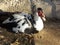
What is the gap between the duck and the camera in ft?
18.2

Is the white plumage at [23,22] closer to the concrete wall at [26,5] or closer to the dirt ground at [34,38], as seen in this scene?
the dirt ground at [34,38]

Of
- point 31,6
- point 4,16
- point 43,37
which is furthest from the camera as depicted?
point 31,6

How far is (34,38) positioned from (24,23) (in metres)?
0.34

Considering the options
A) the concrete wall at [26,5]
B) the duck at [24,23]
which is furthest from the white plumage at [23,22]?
the concrete wall at [26,5]

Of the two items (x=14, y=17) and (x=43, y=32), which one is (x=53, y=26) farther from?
(x=14, y=17)

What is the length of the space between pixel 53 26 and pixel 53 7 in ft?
1.88

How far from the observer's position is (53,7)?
6414mm

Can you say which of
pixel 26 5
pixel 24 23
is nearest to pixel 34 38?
pixel 24 23

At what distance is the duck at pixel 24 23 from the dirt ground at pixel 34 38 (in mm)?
104

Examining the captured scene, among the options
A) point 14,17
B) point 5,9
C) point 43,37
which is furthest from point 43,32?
point 5,9

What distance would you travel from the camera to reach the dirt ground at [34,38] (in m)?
5.22

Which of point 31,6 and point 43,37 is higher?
point 31,6

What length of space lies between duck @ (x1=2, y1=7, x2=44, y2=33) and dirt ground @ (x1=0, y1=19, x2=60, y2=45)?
104mm

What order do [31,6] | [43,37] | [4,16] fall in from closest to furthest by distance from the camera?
[43,37], [4,16], [31,6]
